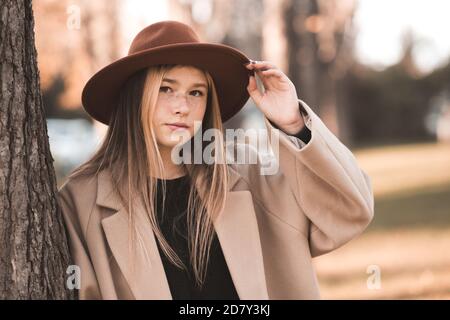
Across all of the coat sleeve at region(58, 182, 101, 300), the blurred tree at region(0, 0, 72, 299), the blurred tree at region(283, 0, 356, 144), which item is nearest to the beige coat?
the coat sleeve at region(58, 182, 101, 300)

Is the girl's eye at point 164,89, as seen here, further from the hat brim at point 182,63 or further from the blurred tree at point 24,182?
the blurred tree at point 24,182

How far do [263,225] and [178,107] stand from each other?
0.61 metres

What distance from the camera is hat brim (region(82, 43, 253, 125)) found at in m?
2.94

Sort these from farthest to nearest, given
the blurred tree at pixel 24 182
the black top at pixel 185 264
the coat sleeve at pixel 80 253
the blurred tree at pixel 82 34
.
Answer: the blurred tree at pixel 82 34, the black top at pixel 185 264, the coat sleeve at pixel 80 253, the blurred tree at pixel 24 182

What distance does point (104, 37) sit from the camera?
11.9m

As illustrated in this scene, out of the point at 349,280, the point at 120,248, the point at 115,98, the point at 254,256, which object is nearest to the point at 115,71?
the point at 115,98

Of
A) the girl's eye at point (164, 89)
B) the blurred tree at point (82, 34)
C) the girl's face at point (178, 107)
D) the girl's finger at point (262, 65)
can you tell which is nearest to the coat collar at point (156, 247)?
the girl's face at point (178, 107)

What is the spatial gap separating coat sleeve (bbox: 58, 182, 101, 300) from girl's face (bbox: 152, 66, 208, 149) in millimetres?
454

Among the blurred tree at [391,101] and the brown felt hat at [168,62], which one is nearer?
the brown felt hat at [168,62]

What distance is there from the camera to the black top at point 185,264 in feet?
9.55

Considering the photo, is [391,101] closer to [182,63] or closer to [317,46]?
[317,46]

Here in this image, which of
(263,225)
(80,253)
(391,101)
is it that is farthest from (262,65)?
(391,101)

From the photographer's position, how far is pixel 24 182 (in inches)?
104

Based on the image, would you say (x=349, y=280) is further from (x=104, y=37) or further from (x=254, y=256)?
(x=104, y=37)
